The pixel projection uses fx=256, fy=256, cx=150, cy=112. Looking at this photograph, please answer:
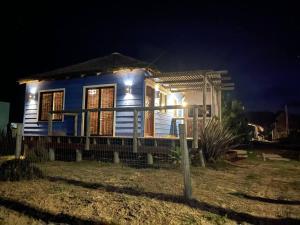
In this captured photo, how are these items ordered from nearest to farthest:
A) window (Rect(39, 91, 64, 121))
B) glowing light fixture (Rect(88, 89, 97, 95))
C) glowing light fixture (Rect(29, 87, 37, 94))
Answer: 1. glowing light fixture (Rect(88, 89, 97, 95))
2. window (Rect(39, 91, 64, 121))
3. glowing light fixture (Rect(29, 87, 37, 94))

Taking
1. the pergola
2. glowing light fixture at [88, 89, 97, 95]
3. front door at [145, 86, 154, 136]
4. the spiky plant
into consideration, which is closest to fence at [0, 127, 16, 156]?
glowing light fixture at [88, 89, 97, 95]

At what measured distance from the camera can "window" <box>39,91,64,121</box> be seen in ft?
38.6

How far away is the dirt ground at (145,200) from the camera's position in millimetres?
3361

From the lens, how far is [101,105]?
10.8m

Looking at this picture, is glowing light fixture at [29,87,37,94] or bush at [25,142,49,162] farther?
glowing light fixture at [29,87,37,94]

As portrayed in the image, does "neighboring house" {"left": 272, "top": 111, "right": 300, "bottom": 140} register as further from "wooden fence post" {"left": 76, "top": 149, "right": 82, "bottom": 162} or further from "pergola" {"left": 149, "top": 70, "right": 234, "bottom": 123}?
"wooden fence post" {"left": 76, "top": 149, "right": 82, "bottom": 162}

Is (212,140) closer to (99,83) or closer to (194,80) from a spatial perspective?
(194,80)

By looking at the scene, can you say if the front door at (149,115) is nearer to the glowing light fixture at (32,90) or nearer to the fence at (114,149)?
the fence at (114,149)

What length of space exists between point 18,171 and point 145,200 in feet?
10.2

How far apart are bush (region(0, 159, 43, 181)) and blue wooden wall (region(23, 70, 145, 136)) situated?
4594 millimetres

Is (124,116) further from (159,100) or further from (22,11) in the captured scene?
(22,11)

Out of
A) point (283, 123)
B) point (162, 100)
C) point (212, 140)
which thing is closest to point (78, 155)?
point (212, 140)

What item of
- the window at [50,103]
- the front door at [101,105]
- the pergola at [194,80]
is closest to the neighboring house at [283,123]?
the pergola at [194,80]

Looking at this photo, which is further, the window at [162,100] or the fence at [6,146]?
the window at [162,100]
